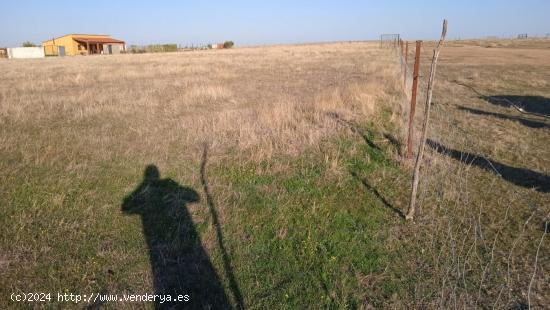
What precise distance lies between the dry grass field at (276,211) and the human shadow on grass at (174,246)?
19 mm

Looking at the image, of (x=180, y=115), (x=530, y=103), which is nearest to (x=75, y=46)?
(x=180, y=115)

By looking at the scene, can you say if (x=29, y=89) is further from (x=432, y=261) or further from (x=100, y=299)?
(x=432, y=261)

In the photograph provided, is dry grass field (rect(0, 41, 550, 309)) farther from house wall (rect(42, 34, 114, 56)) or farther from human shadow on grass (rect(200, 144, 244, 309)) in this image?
house wall (rect(42, 34, 114, 56))

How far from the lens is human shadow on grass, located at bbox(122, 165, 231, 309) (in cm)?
345

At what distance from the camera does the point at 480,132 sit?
8.72m

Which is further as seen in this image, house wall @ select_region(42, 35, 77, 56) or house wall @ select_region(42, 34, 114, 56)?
house wall @ select_region(42, 35, 77, 56)

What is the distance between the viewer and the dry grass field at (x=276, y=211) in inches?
139

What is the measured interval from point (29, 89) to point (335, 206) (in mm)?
16309

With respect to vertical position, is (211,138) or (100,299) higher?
(211,138)

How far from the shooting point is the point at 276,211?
4.89 meters

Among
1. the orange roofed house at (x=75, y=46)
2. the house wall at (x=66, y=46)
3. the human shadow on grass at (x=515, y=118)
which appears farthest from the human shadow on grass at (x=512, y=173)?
the house wall at (x=66, y=46)

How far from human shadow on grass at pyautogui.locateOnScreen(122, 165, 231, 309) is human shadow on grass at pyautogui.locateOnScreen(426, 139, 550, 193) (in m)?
4.00

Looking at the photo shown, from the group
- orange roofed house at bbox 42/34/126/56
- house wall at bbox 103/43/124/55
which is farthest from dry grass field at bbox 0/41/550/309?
house wall at bbox 103/43/124/55

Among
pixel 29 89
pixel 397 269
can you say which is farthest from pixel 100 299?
pixel 29 89
